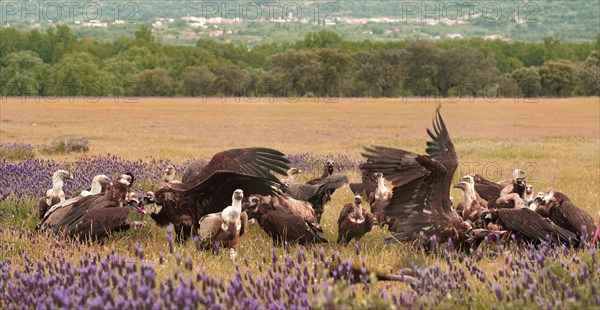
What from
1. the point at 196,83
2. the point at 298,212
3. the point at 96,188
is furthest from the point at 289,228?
the point at 196,83

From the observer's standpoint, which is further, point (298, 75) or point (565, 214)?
point (298, 75)

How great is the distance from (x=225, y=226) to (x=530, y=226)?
350 centimetres

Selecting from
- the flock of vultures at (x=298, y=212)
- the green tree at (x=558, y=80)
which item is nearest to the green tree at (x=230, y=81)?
the green tree at (x=558, y=80)

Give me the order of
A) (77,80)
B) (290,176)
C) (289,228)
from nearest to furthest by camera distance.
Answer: (289,228)
(290,176)
(77,80)

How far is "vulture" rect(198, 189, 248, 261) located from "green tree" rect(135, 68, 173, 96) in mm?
113406

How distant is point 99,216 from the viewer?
8.86 m

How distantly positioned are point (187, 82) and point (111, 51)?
51.4 meters

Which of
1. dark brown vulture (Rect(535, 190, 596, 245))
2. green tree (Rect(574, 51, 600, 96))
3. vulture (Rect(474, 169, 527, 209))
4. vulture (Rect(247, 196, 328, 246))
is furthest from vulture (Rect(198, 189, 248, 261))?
green tree (Rect(574, 51, 600, 96))

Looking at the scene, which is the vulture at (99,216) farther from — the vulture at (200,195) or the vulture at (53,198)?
the vulture at (53,198)

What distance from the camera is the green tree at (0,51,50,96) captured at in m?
119

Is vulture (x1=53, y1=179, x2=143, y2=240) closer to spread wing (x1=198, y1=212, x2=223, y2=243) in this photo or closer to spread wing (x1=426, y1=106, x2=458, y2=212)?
spread wing (x1=198, y1=212, x2=223, y2=243)

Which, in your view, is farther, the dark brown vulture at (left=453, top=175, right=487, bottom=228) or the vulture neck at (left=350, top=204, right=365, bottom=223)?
the dark brown vulture at (left=453, top=175, right=487, bottom=228)

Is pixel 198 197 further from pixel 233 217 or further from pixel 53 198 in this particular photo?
pixel 53 198

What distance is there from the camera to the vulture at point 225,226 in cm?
826
